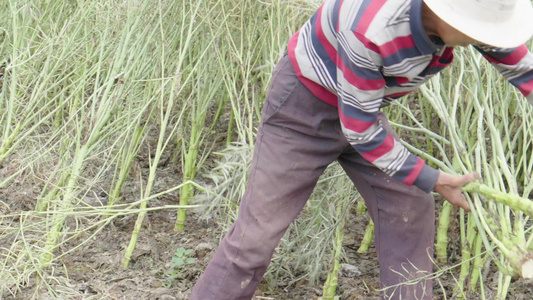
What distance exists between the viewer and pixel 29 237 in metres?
3.07

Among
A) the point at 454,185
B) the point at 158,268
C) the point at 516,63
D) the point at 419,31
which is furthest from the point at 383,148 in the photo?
the point at 158,268

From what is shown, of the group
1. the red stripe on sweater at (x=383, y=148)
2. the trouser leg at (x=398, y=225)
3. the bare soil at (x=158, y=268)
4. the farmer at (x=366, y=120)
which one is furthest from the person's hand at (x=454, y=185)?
the bare soil at (x=158, y=268)

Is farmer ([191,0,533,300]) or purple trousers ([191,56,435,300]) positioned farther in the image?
purple trousers ([191,56,435,300])

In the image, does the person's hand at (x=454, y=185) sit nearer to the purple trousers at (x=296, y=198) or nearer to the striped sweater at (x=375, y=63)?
the striped sweater at (x=375, y=63)

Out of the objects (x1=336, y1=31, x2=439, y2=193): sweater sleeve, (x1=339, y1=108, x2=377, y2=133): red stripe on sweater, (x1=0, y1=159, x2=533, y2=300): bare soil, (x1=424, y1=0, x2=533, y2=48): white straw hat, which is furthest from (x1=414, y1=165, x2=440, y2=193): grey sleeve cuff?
(x1=0, y1=159, x2=533, y2=300): bare soil

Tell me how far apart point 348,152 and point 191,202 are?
1.19 metres

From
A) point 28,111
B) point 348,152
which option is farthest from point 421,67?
point 28,111

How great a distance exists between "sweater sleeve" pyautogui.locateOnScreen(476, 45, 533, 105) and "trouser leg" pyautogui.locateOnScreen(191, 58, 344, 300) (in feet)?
1.75

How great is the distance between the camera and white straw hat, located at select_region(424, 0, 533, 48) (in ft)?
5.78

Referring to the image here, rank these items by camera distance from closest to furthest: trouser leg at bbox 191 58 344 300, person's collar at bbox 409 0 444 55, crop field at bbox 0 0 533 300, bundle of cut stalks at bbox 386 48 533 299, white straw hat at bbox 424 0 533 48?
white straw hat at bbox 424 0 533 48 < person's collar at bbox 409 0 444 55 < bundle of cut stalks at bbox 386 48 533 299 < trouser leg at bbox 191 58 344 300 < crop field at bbox 0 0 533 300

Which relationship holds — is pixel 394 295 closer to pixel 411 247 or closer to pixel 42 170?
pixel 411 247

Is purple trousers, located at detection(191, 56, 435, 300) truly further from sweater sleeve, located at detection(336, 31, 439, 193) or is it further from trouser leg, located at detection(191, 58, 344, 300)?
sweater sleeve, located at detection(336, 31, 439, 193)

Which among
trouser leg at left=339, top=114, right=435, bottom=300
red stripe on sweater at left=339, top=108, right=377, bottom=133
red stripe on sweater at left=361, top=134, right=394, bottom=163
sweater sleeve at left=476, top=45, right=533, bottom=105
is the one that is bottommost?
trouser leg at left=339, top=114, right=435, bottom=300

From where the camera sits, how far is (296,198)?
2510 millimetres
